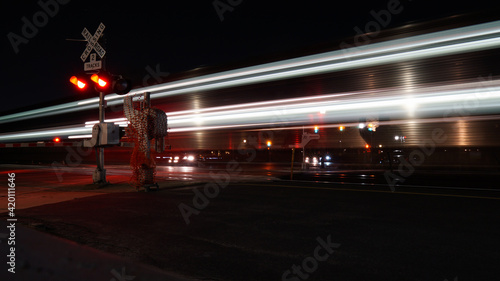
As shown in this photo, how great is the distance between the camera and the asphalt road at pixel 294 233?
2.87 metres

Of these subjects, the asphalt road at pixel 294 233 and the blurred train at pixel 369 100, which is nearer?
the asphalt road at pixel 294 233

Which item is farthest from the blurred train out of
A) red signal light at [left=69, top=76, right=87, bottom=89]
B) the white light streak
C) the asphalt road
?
the asphalt road

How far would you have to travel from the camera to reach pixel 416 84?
10.9m

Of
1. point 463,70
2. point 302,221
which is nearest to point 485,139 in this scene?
point 463,70

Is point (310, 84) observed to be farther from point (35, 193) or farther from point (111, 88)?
point (35, 193)

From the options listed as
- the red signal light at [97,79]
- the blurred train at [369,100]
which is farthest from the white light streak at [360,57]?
the red signal light at [97,79]

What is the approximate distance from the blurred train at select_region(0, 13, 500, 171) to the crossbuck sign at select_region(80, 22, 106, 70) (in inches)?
127

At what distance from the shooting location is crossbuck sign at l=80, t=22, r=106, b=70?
8.77 meters

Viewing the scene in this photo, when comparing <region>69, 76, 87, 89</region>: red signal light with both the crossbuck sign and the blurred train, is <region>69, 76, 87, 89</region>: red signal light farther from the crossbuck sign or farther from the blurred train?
the blurred train

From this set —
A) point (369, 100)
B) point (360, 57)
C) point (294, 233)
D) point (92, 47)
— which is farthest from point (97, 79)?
point (369, 100)

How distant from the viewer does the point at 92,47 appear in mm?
8945

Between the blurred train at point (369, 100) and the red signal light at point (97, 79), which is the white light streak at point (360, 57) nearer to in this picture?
the blurred train at point (369, 100)

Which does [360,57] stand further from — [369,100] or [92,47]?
[92,47]

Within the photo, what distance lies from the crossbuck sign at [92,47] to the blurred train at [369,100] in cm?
322
